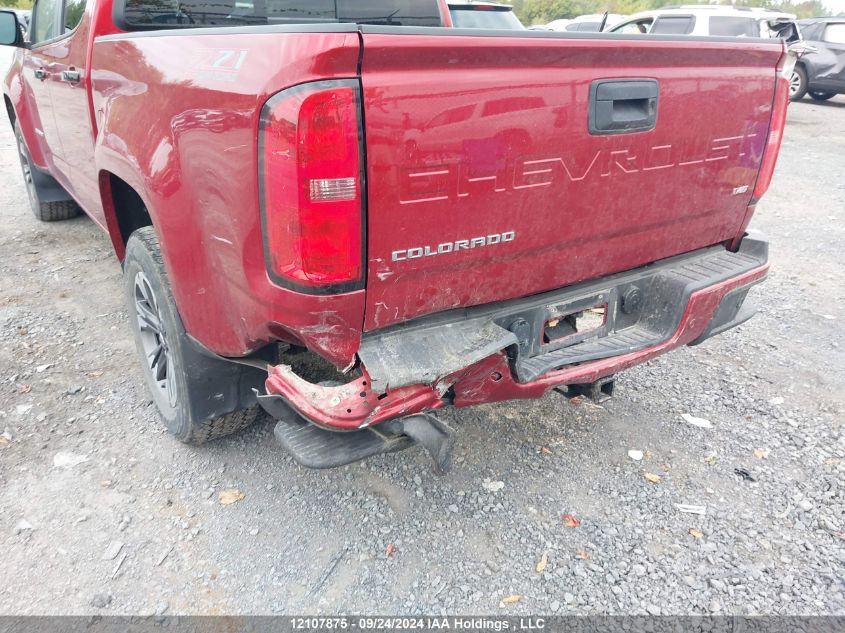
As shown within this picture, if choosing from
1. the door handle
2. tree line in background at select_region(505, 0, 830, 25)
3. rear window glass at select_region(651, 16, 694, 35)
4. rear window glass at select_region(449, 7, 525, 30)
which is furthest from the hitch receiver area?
tree line in background at select_region(505, 0, 830, 25)

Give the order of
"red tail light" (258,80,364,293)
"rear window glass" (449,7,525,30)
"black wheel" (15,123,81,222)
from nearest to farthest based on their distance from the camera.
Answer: "red tail light" (258,80,364,293), "black wheel" (15,123,81,222), "rear window glass" (449,7,525,30)

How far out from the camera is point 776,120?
2559 millimetres

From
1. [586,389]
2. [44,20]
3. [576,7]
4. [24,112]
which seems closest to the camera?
[586,389]

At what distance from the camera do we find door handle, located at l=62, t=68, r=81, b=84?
2896 millimetres

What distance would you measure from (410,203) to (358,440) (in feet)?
2.43

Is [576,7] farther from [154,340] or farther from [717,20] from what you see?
[154,340]

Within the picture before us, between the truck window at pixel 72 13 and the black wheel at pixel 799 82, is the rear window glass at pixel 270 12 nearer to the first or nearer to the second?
the truck window at pixel 72 13

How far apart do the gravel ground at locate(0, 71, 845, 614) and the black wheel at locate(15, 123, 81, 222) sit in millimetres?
2335

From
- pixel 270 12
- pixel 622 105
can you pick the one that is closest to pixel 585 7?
pixel 270 12

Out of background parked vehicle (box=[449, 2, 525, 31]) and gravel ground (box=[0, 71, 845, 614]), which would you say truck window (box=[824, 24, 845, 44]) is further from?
gravel ground (box=[0, 71, 845, 614])

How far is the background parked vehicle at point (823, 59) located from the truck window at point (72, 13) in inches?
540

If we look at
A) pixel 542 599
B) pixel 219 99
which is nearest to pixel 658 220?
pixel 542 599

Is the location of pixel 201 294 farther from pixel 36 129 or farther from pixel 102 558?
pixel 36 129

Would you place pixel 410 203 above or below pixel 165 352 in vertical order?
above
